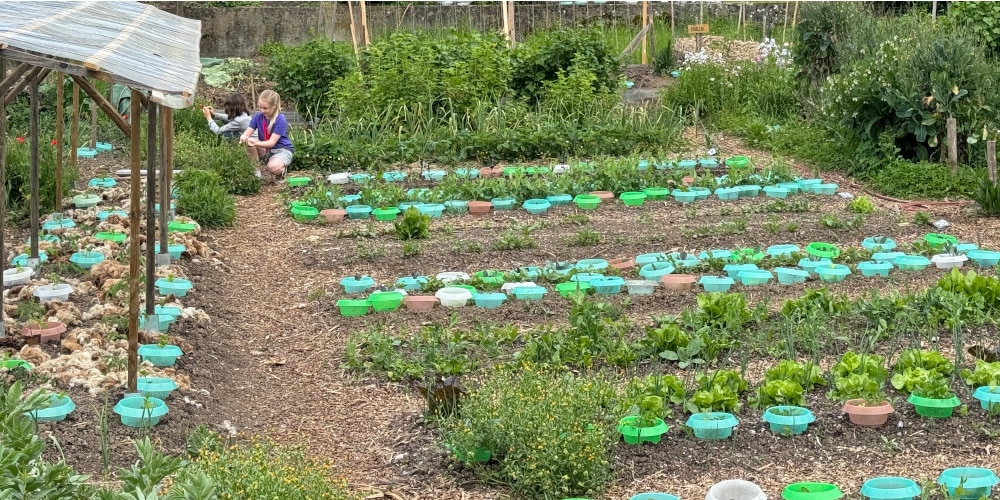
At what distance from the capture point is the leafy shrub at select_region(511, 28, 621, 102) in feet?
41.4

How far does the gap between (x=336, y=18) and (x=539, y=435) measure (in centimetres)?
1437

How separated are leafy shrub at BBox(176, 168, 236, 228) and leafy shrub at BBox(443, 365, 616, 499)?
4571 mm

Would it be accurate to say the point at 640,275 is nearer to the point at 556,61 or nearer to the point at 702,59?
the point at 556,61

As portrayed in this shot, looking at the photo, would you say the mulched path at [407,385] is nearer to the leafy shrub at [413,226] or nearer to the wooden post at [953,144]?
the leafy shrub at [413,226]

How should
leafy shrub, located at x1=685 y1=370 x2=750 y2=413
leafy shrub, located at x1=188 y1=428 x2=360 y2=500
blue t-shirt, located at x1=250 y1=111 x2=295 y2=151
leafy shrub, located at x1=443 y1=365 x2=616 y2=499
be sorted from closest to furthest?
leafy shrub, located at x1=188 y1=428 x2=360 y2=500 < leafy shrub, located at x1=443 y1=365 x2=616 y2=499 < leafy shrub, located at x1=685 y1=370 x2=750 y2=413 < blue t-shirt, located at x1=250 y1=111 x2=295 y2=151

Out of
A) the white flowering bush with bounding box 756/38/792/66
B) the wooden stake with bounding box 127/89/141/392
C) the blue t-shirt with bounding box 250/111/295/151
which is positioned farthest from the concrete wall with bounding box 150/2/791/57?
the wooden stake with bounding box 127/89/141/392

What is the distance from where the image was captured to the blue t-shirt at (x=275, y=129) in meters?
10.3

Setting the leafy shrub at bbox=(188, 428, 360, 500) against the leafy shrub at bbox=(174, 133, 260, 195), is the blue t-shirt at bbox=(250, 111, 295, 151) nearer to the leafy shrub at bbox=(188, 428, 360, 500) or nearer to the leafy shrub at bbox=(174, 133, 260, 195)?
the leafy shrub at bbox=(174, 133, 260, 195)

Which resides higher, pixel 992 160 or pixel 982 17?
pixel 982 17

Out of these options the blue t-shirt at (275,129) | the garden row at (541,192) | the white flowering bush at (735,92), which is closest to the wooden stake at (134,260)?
the garden row at (541,192)

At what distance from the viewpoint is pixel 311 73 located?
41.9 ft

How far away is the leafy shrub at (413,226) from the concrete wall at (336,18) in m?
8.79

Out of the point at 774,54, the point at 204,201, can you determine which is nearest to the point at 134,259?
the point at 204,201

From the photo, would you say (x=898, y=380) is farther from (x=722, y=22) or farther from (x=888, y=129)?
(x=722, y=22)
